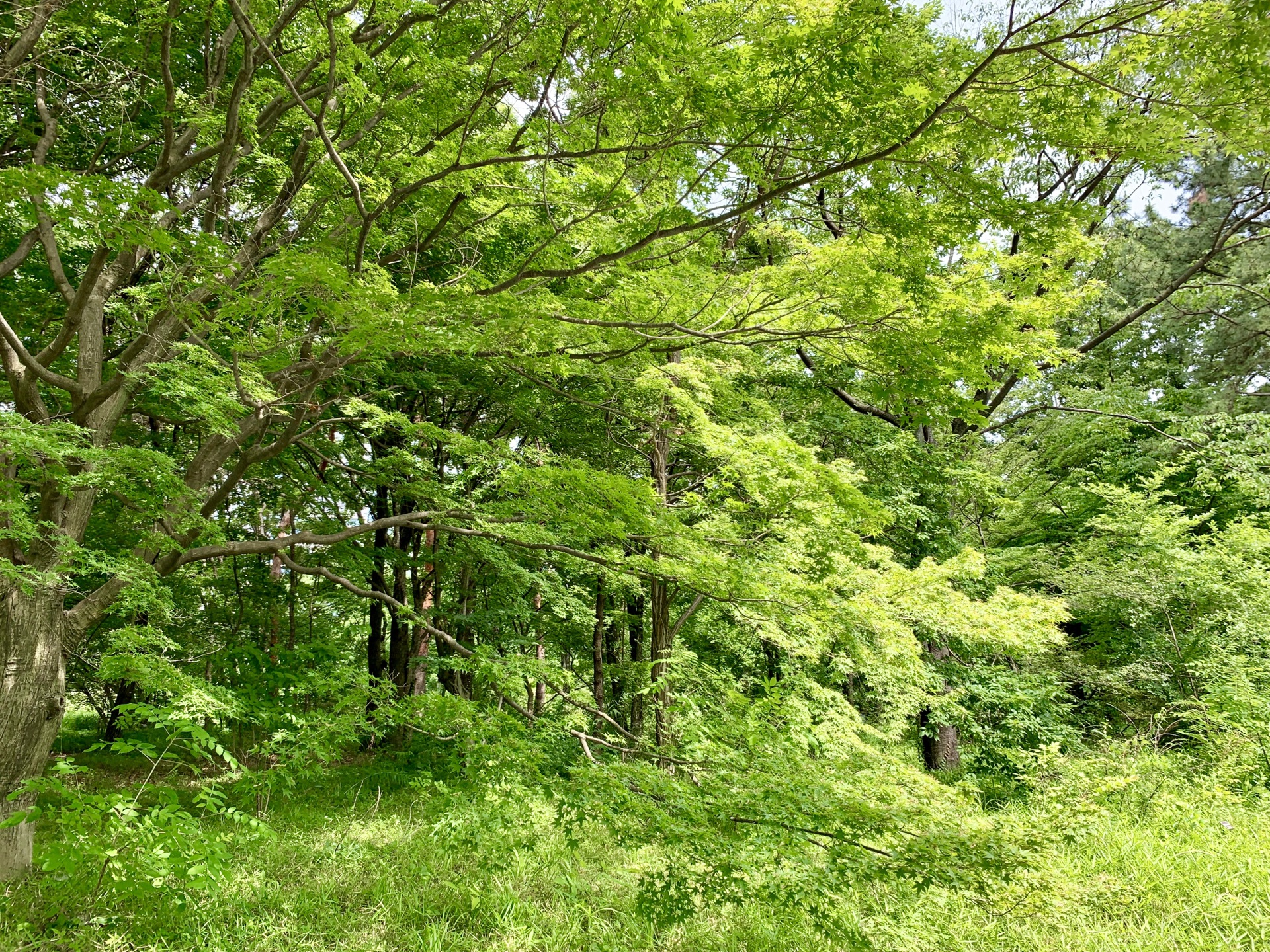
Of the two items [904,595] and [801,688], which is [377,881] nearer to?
[801,688]

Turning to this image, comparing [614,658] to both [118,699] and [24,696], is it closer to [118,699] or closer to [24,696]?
[118,699]

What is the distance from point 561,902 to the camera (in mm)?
4336

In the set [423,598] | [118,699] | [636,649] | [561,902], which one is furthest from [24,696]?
[636,649]

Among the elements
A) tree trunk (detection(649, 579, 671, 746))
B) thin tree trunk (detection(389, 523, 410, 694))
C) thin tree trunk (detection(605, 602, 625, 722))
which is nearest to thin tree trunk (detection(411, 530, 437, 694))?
thin tree trunk (detection(389, 523, 410, 694))

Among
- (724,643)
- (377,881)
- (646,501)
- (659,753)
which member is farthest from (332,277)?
(724,643)

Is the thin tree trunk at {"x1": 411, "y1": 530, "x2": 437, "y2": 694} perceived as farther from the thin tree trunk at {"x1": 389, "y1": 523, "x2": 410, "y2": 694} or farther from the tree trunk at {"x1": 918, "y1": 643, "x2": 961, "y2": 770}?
the tree trunk at {"x1": 918, "y1": 643, "x2": 961, "y2": 770}

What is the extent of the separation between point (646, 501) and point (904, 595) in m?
3.29

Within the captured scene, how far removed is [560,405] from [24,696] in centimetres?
538

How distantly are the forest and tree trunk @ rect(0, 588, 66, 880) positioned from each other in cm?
2

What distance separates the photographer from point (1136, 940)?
357 centimetres

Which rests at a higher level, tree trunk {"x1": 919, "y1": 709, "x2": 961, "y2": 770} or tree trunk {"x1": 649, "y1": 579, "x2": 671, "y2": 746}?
tree trunk {"x1": 649, "y1": 579, "x2": 671, "y2": 746}

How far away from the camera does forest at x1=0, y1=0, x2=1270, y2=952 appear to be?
3.05 metres

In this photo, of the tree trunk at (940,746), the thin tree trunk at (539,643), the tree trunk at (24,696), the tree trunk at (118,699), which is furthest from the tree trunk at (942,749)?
the tree trunk at (118,699)

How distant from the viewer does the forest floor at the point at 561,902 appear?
3.56 m
